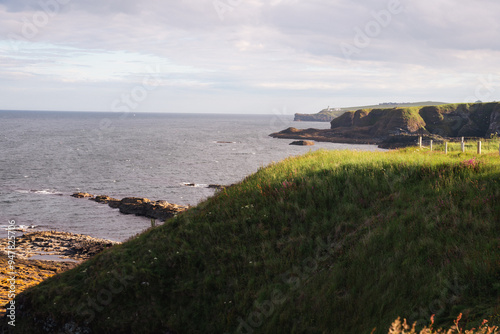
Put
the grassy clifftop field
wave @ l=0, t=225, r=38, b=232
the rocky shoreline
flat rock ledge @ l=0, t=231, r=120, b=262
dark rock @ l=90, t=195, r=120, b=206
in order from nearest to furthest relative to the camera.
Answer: the grassy clifftop field, the rocky shoreline, flat rock ledge @ l=0, t=231, r=120, b=262, wave @ l=0, t=225, r=38, b=232, dark rock @ l=90, t=195, r=120, b=206

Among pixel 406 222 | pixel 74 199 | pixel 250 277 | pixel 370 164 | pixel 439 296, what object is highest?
pixel 370 164

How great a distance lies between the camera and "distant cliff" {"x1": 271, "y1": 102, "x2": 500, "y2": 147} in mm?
102163

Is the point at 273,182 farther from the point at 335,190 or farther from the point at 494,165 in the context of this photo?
the point at 494,165

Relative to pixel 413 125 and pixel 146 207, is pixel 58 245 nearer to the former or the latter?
pixel 146 207

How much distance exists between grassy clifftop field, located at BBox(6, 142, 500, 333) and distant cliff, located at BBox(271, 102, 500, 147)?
93.2 m

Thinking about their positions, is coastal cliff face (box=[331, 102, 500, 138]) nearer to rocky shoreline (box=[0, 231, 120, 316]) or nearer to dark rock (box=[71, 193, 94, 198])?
dark rock (box=[71, 193, 94, 198])

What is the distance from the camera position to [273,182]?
1563cm

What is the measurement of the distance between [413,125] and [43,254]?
110 m

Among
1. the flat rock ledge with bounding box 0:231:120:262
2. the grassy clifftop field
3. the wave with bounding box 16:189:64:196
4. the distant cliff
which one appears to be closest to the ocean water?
the wave with bounding box 16:189:64:196

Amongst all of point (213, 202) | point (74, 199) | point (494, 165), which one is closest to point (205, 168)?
point (74, 199)

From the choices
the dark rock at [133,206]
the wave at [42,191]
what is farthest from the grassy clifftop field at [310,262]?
the wave at [42,191]

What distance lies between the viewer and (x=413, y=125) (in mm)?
113750

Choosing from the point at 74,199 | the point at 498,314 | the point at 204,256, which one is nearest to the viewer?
the point at 498,314

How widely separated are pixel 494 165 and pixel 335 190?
593cm
